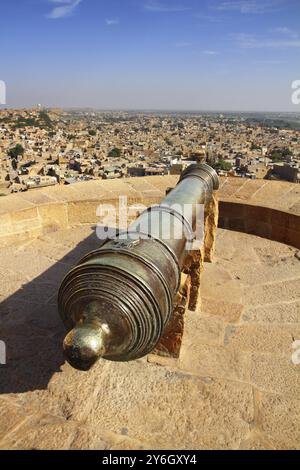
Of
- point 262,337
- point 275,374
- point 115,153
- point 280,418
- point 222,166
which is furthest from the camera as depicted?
point 115,153

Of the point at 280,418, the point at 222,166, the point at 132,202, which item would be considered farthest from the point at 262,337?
the point at 222,166

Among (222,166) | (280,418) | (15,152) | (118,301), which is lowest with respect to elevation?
(222,166)

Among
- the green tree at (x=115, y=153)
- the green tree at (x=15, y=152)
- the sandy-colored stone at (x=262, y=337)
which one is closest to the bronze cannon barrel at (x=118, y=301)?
the sandy-colored stone at (x=262, y=337)

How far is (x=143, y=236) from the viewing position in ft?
7.27

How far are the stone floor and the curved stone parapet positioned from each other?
3.87ft

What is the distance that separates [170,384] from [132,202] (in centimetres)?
349

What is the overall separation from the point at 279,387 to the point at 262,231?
121 inches

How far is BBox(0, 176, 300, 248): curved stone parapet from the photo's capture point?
16.0 feet

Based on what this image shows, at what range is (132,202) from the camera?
5.62 m

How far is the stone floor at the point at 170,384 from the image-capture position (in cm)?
201

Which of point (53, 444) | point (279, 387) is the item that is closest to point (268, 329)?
point (279, 387)

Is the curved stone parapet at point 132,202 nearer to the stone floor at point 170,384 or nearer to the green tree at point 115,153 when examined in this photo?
the stone floor at point 170,384

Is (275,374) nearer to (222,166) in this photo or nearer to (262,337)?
(262,337)

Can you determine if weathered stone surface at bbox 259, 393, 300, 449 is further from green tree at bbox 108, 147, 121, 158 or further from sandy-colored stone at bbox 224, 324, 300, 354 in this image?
green tree at bbox 108, 147, 121, 158
